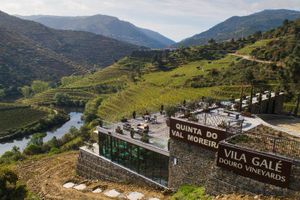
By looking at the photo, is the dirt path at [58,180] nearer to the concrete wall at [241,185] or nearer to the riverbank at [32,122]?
the concrete wall at [241,185]

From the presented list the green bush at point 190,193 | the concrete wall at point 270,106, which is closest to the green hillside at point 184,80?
the concrete wall at point 270,106

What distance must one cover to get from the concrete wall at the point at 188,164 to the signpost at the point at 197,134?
1.36 feet

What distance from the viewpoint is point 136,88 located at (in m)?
85.4

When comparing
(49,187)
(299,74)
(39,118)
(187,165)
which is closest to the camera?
(187,165)

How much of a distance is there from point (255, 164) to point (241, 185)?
139cm

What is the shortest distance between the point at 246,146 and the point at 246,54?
7527 cm

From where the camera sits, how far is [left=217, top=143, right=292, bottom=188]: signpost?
14609 millimetres

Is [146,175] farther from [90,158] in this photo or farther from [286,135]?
[286,135]

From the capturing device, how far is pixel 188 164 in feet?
69.0

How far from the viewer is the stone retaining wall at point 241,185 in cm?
1429

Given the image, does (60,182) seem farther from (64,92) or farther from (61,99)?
(64,92)

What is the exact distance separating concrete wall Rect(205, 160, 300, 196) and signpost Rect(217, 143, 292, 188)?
0.21m

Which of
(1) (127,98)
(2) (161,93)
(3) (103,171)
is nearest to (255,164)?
(3) (103,171)

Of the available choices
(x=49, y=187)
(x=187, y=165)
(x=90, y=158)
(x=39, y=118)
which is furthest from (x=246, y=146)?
(x=39, y=118)
